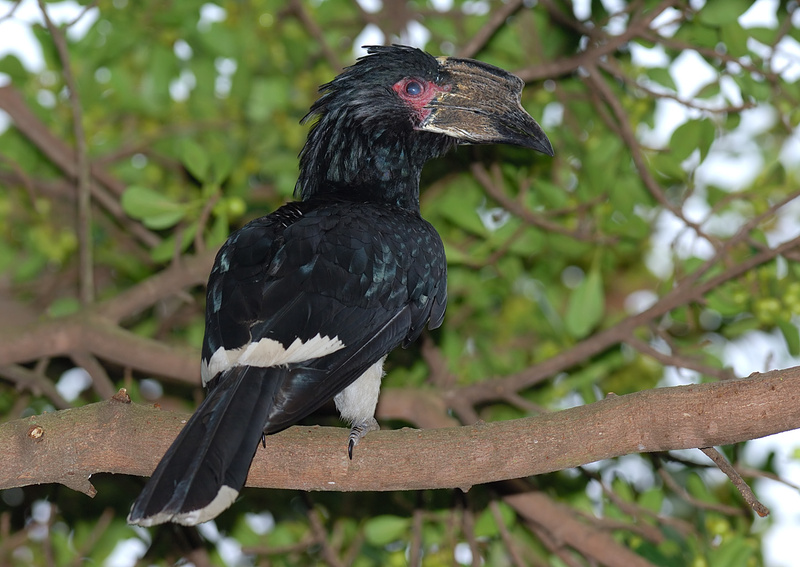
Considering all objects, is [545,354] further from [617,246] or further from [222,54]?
[222,54]

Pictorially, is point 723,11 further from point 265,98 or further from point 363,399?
point 265,98

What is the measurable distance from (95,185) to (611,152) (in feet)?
8.00

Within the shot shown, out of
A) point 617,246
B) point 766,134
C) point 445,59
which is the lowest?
point 766,134

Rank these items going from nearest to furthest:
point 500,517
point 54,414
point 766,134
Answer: point 54,414, point 500,517, point 766,134

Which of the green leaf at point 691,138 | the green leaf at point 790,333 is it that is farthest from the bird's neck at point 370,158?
the green leaf at point 790,333

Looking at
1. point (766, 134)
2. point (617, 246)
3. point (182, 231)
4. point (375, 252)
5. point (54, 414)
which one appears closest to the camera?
point (54, 414)

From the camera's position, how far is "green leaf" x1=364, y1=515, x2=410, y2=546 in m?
3.45

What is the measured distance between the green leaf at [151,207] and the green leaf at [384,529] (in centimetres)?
143

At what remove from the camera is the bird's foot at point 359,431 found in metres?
2.52

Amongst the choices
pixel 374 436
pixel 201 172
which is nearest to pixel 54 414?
pixel 374 436

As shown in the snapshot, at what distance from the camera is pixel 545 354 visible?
4359 mm

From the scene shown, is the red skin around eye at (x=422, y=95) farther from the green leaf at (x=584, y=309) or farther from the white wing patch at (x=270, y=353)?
the white wing patch at (x=270, y=353)

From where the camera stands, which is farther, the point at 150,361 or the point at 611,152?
the point at 611,152

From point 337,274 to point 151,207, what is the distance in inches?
46.0
